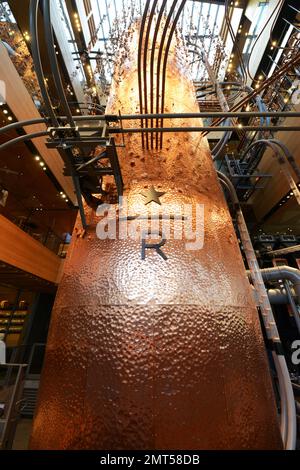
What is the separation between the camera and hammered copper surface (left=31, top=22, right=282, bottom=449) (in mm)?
1303

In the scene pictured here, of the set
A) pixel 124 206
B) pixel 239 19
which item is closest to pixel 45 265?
pixel 124 206

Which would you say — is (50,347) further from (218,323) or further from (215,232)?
(215,232)

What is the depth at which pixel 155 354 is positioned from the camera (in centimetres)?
145

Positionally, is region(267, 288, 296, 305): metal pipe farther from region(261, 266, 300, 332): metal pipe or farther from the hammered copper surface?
the hammered copper surface

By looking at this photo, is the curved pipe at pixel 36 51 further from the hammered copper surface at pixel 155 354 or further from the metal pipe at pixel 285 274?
the metal pipe at pixel 285 274

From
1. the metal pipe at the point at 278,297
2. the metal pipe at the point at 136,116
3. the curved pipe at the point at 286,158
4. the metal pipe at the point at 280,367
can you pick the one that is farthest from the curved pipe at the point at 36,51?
the metal pipe at the point at 278,297

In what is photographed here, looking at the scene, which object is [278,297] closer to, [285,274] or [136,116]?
[285,274]

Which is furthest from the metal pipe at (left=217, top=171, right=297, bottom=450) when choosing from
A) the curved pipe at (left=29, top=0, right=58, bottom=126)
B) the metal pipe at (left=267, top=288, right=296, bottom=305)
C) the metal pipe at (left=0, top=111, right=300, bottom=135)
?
the curved pipe at (left=29, top=0, right=58, bottom=126)

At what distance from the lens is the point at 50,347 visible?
171cm

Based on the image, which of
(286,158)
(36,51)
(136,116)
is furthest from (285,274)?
(36,51)

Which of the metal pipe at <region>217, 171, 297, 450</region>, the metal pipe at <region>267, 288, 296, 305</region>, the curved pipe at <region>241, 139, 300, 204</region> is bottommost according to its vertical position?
the metal pipe at <region>217, 171, 297, 450</region>

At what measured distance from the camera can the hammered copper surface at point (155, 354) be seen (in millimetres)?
1303

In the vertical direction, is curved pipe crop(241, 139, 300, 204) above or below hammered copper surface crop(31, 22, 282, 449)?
above
